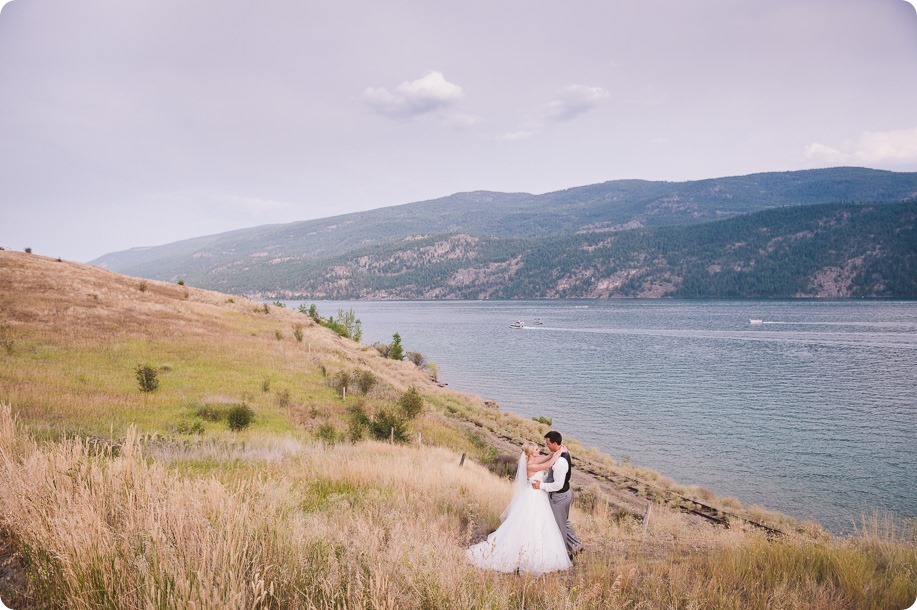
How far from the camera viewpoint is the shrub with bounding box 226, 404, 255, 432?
17484 millimetres

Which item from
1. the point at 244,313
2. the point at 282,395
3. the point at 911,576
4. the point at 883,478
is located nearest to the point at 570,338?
the point at 244,313

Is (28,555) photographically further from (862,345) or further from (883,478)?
(862,345)

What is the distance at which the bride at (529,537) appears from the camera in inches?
273

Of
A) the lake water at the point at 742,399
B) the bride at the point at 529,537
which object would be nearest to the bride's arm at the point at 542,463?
the bride at the point at 529,537

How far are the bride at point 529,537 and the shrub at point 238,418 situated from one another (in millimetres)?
12883

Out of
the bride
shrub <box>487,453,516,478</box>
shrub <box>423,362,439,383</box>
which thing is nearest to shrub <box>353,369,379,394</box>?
shrub <box>487,453,516,478</box>

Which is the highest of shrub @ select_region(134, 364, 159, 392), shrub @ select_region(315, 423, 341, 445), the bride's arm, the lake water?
the bride's arm

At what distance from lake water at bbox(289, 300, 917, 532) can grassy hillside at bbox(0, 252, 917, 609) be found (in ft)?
21.2

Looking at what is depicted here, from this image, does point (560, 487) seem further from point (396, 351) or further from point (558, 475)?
point (396, 351)

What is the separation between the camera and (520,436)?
96.4 ft

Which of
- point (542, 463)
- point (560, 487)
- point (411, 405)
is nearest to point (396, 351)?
point (411, 405)

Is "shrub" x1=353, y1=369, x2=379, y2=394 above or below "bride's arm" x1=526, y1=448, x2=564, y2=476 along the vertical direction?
below

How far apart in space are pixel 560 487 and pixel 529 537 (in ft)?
2.93

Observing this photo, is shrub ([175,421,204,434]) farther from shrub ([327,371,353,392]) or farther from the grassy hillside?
shrub ([327,371,353,392])
